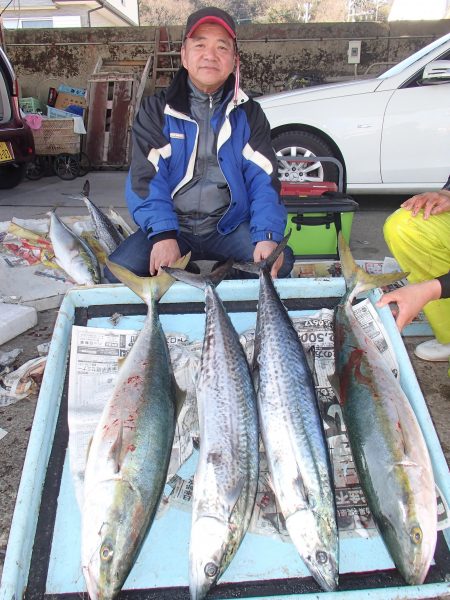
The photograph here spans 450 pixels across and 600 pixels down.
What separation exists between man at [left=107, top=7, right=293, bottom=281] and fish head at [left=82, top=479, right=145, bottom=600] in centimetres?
130

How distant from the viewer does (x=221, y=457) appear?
4.86ft

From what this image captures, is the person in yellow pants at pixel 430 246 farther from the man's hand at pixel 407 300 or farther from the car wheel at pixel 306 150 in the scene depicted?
the car wheel at pixel 306 150

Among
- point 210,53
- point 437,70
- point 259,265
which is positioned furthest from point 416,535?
point 437,70

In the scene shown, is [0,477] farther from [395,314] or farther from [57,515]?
[395,314]

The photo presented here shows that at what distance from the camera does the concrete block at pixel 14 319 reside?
3.06m

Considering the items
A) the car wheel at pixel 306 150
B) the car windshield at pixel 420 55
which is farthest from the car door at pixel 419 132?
the car wheel at pixel 306 150

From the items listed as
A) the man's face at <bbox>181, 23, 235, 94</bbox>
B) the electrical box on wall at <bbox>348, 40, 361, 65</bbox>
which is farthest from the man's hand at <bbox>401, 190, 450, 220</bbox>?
the electrical box on wall at <bbox>348, 40, 361, 65</bbox>

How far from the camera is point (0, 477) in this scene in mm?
2094

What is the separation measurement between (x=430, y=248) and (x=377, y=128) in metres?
2.77

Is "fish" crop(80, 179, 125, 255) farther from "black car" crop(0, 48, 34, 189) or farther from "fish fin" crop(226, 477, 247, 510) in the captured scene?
"fish fin" crop(226, 477, 247, 510)

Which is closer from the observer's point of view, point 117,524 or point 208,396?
point 117,524

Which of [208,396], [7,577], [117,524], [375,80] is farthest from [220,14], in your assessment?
[375,80]

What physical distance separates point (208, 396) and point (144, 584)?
1.89 feet

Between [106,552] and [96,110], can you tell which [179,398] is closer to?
[106,552]
